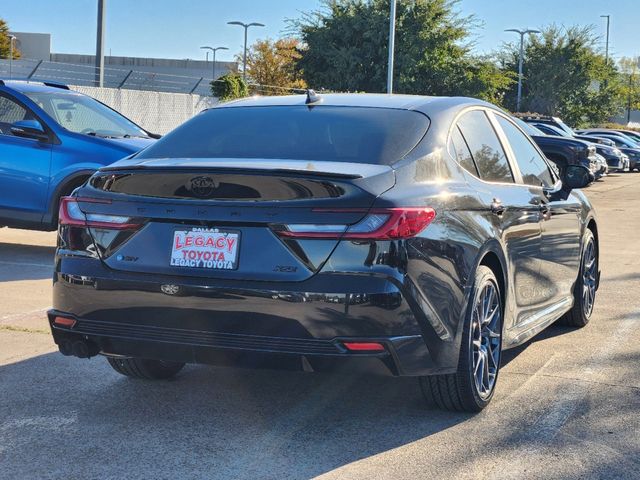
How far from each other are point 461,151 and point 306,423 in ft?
5.23

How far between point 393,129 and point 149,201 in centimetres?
129

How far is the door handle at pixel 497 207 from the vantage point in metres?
5.14

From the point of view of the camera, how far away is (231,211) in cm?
425

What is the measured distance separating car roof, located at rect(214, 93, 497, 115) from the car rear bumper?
4.58 feet

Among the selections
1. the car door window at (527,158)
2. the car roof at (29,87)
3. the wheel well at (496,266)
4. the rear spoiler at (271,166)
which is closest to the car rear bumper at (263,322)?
the rear spoiler at (271,166)

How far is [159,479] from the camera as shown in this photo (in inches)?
156

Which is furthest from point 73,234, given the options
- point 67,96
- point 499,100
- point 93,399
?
point 499,100

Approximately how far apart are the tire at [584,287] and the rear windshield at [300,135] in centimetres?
248

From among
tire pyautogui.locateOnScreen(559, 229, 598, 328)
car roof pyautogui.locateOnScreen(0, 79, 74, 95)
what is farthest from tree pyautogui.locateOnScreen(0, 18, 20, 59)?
tire pyautogui.locateOnScreen(559, 229, 598, 328)

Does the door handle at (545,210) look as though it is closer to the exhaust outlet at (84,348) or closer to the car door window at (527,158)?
the car door window at (527,158)

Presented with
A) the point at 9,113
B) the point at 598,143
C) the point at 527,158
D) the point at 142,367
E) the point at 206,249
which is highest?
the point at 598,143

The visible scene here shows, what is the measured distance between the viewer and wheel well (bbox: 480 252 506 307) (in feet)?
16.5

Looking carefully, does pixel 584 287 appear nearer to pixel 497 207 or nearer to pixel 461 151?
pixel 497 207

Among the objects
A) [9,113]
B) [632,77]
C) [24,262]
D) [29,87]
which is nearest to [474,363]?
[24,262]
